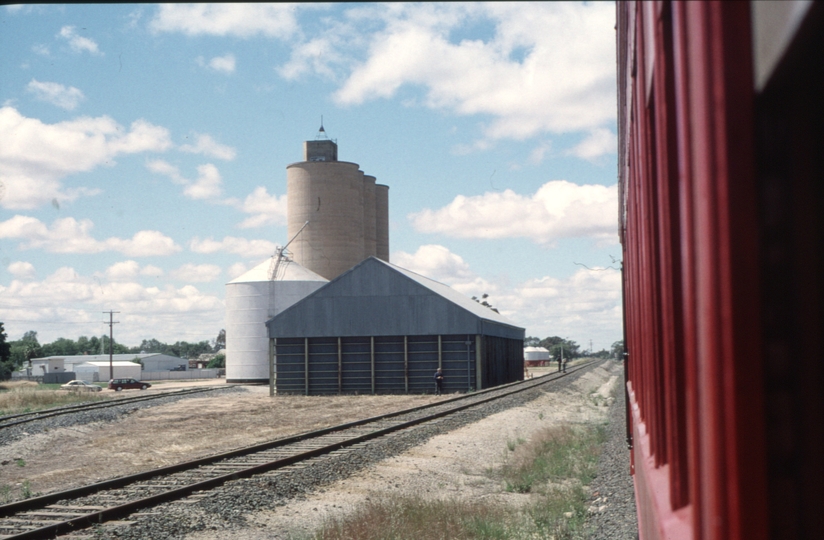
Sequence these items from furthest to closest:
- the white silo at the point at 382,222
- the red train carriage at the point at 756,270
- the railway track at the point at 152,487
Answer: the white silo at the point at 382,222, the railway track at the point at 152,487, the red train carriage at the point at 756,270

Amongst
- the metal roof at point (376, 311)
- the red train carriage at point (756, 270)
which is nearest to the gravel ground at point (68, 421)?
the metal roof at point (376, 311)

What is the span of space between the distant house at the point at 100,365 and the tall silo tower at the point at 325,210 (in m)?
45.6

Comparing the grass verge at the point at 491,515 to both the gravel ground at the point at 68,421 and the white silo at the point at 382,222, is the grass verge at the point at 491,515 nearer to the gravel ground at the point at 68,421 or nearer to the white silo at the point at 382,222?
the gravel ground at the point at 68,421

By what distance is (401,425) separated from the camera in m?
21.4

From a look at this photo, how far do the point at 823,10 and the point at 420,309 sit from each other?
132 ft

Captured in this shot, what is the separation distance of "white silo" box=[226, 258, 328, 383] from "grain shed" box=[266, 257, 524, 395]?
51.9 ft

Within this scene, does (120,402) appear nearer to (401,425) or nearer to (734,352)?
(401,425)

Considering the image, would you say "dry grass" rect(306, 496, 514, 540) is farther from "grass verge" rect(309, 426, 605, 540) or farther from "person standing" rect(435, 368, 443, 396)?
"person standing" rect(435, 368, 443, 396)

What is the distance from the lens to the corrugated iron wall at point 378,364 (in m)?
40.8

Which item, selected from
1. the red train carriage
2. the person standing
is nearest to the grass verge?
the red train carriage

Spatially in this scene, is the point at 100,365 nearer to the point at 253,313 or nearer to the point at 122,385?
the point at 122,385

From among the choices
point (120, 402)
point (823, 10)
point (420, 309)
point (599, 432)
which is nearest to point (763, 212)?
point (823, 10)

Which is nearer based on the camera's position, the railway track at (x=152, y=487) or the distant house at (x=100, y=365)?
the railway track at (x=152, y=487)

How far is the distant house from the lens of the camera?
348 ft
